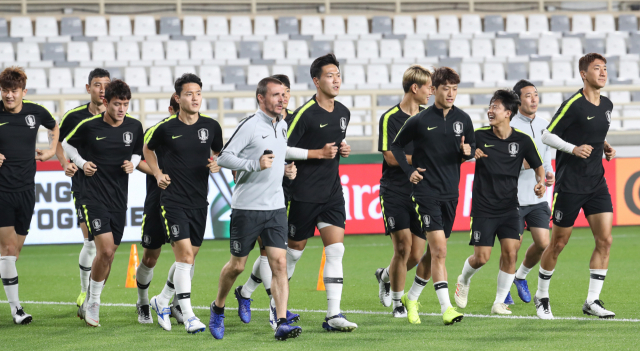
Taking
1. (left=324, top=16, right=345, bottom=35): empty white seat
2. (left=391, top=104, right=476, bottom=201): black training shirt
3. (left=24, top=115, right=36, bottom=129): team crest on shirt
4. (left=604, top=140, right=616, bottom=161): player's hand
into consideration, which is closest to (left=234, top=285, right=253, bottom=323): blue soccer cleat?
(left=391, top=104, right=476, bottom=201): black training shirt

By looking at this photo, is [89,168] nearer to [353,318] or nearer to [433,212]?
[353,318]

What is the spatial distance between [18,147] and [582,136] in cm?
533

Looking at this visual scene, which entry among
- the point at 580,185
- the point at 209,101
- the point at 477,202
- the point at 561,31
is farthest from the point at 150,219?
the point at 561,31

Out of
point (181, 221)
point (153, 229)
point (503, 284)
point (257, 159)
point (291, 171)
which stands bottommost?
point (503, 284)

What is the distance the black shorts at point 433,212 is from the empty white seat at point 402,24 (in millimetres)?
17176

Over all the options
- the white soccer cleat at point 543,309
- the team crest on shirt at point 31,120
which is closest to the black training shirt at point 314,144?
the white soccer cleat at point 543,309

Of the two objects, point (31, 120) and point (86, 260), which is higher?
point (31, 120)

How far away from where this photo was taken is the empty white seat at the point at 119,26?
22.5 meters

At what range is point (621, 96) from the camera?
69.5 feet

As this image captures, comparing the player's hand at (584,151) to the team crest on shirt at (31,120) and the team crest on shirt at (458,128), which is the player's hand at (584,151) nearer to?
the team crest on shirt at (458,128)

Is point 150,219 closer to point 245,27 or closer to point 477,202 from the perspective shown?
point 477,202

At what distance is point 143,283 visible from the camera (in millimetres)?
7332

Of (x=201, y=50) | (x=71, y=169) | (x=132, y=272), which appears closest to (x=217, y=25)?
(x=201, y=50)

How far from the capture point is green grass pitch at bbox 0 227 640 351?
6066 millimetres
